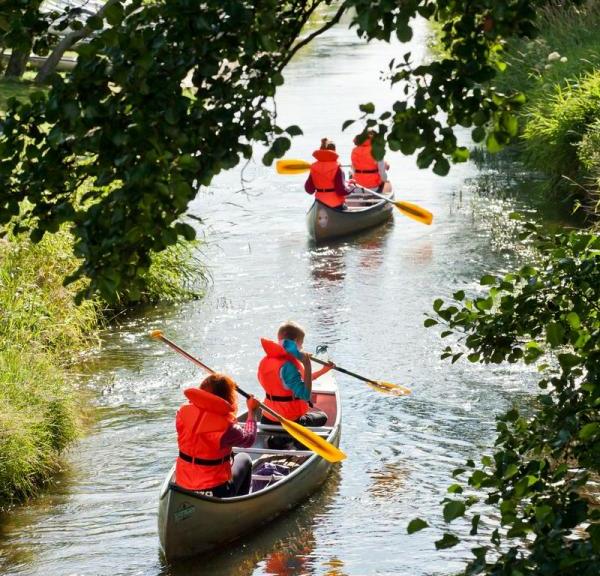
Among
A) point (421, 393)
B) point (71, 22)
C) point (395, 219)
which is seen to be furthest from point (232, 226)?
point (71, 22)

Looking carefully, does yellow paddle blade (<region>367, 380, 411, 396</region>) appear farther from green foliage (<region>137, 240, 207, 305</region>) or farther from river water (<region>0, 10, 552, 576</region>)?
green foliage (<region>137, 240, 207, 305</region>)

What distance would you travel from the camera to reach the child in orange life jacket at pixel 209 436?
7.06 meters

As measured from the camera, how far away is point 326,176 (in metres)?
15.6

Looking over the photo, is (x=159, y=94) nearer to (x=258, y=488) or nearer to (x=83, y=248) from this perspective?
(x=83, y=248)

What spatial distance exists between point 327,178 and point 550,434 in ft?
39.5

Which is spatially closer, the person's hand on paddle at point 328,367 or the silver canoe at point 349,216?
the person's hand on paddle at point 328,367

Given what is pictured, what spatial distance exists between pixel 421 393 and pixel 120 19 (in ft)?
25.3

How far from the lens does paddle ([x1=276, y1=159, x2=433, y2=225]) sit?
50.3ft

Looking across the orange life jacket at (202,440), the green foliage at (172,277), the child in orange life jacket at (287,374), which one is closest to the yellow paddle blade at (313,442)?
the child in orange life jacket at (287,374)

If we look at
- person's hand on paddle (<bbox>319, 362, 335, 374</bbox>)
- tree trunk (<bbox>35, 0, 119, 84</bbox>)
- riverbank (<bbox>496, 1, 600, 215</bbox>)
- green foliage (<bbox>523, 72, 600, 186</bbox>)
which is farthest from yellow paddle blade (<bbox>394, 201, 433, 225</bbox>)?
person's hand on paddle (<bbox>319, 362, 335, 374</bbox>)

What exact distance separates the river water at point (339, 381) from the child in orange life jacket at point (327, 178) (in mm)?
634

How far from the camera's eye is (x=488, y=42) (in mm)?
3098

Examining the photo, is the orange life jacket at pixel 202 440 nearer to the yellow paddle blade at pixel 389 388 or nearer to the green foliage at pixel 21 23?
the yellow paddle blade at pixel 389 388

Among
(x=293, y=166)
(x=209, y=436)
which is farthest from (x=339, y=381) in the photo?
(x=293, y=166)
